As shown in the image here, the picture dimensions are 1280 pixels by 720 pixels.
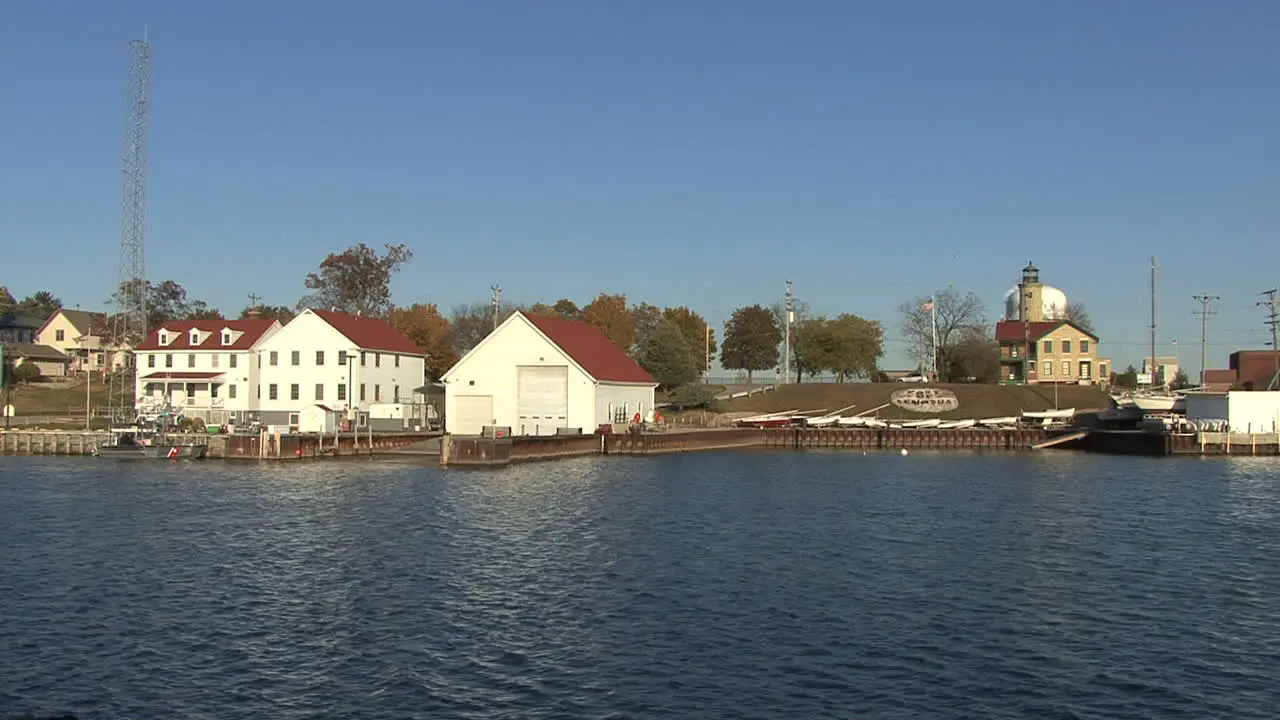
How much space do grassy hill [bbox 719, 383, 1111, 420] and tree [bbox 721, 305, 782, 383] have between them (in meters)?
19.6

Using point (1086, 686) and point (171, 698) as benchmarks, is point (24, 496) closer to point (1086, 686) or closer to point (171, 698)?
point (171, 698)

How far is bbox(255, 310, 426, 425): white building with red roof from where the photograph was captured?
77.6 metres

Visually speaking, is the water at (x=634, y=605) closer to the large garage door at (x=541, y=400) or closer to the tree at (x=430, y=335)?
the large garage door at (x=541, y=400)

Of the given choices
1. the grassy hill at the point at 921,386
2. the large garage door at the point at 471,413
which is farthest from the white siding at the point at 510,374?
the grassy hill at the point at 921,386

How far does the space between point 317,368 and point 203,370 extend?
10.7 meters

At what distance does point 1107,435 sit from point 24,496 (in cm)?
6669

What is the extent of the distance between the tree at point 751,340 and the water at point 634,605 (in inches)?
2992

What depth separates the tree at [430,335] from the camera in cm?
10081

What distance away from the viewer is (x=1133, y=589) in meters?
26.9

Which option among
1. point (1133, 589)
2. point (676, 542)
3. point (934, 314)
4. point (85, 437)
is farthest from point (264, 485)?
point (934, 314)

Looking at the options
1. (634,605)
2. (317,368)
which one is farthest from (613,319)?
(634,605)

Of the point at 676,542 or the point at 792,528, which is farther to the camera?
the point at 792,528

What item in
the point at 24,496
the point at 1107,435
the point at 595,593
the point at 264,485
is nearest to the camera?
the point at 595,593

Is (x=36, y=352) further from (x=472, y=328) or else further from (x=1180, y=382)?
(x=1180, y=382)
